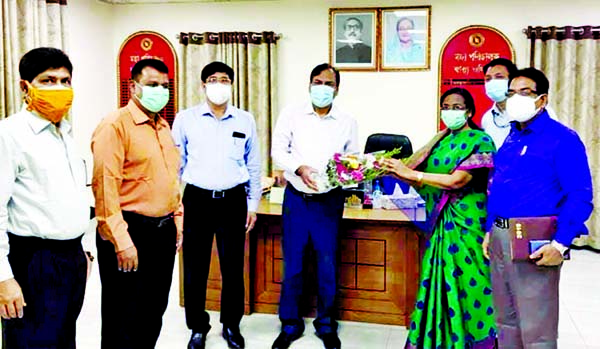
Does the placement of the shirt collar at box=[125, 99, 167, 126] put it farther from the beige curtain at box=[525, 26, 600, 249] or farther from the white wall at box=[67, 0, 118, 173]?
the beige curtain at box=[525, 26, 600, 249]

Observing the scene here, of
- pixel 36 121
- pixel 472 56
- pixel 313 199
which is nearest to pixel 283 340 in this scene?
pixel 313 199

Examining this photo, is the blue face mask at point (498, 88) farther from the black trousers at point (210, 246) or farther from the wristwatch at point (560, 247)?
the black trousers at point (210, 246)

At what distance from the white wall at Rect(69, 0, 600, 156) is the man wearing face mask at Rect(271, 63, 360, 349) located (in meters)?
2.86

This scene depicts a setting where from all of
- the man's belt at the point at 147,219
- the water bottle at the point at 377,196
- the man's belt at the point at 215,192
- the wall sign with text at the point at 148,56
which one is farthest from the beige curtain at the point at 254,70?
the man's belt at the point at 147,219

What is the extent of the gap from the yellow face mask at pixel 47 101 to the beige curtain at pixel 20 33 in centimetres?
326

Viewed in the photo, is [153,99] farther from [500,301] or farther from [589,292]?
[589,292]

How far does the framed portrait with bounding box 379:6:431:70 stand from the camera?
609cm

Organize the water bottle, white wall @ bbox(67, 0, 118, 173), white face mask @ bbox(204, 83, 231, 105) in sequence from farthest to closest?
white wall @ bbox(67, 0, 118, 173) → the water bottle → white face mask @ bbox(204, 83, 231, 105)

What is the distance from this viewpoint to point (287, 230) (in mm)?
3512

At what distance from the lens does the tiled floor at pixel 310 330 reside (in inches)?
139

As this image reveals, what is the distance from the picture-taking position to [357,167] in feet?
9.68

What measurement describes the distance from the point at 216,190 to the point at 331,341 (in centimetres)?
108

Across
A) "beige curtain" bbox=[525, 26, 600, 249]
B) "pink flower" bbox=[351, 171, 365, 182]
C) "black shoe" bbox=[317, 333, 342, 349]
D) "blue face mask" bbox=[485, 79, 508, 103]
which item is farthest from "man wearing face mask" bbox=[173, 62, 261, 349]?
"beige curtain" bbox=[525, 26, 600, 249]

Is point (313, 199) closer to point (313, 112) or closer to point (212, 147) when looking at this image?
point (313, 112)
